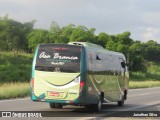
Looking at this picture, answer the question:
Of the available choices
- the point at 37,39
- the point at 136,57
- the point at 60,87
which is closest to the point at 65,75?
the point at 60,87

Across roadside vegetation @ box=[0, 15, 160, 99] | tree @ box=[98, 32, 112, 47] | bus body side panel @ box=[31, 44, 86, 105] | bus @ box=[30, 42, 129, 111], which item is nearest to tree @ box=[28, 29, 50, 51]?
roadside vegetation @ box=[0, 15, 160, 99]

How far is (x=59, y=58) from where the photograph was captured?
18.2 meters

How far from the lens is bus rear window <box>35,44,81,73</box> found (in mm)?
18078

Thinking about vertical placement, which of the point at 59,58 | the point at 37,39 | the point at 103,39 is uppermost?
the point at 59,58

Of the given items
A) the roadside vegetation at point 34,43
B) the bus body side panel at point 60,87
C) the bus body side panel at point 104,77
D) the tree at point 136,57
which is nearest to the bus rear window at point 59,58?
the bus body side panel at point 60,87

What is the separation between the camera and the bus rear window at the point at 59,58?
1808 centimetres

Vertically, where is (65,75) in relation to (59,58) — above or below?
below

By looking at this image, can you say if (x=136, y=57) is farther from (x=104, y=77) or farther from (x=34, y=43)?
(x=104, y=77)

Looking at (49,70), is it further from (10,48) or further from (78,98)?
(10,48)

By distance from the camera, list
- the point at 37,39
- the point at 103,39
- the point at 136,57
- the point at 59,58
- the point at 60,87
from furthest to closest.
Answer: the point at 136,57 < the point at 103,39 < the point at 37,39 < the point at 59,58 < the point at 60,87

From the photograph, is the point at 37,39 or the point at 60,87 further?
the point at 37,39

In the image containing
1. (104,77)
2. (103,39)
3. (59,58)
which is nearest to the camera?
(59,58)

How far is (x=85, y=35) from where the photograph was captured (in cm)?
7362

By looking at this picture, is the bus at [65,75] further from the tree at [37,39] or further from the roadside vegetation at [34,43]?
the tree at [37,39]
